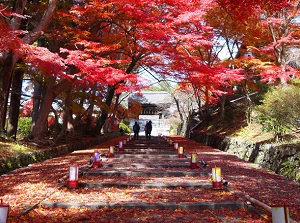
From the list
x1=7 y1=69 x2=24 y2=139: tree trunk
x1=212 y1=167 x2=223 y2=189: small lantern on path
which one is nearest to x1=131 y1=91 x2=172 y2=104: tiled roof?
x1=7 y1=69 x2=24 y2=139: tree trunk

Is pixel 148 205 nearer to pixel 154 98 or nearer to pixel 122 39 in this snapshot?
pixel 122 39

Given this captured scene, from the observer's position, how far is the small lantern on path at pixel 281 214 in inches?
153

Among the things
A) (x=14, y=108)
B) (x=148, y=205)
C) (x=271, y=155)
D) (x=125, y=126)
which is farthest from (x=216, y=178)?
(x=125, y=126)

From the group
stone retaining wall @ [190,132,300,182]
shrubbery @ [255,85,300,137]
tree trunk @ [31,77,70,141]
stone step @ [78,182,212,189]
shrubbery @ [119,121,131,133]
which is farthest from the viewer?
shrubbery @ [119,121,131,133]

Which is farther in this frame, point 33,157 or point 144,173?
point 33,157

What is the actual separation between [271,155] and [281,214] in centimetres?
680

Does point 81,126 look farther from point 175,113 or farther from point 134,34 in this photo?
point 175,113

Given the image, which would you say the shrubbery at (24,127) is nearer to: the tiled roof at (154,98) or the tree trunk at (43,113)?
the tree trunk at (43,113)

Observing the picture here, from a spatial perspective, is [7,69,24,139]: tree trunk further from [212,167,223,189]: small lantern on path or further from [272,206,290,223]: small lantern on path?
[272,206,290,223]: small lantern on path

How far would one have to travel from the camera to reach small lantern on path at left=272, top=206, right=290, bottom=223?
12.8ft

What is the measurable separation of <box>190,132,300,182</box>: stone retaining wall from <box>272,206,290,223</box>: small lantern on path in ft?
15.7

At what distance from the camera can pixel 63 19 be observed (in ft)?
45.0

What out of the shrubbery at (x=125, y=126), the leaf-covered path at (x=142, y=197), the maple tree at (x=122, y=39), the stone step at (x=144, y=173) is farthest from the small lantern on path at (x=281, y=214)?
the shrubbery at (x=125, y=126)

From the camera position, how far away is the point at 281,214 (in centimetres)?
393
